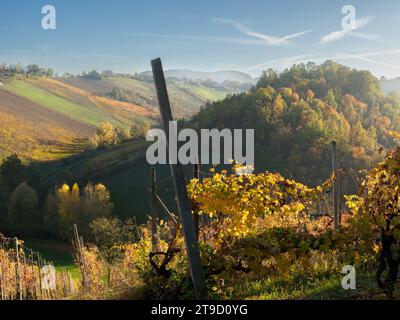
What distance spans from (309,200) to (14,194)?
79.4 m

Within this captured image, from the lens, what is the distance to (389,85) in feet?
451

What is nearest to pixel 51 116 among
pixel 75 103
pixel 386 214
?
pixel 75 103

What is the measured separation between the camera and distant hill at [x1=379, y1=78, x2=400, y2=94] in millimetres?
130250

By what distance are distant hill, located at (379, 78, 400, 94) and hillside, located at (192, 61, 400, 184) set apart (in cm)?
655

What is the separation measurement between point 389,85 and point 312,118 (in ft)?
189

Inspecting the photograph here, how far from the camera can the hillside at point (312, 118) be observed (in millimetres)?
86688

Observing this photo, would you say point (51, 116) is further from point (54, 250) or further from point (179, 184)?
point (179, 184)

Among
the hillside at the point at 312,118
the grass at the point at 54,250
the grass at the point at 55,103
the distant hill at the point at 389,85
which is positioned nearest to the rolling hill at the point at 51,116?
the grass at the point at 55,103

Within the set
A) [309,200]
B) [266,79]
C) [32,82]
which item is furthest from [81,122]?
[309,200]

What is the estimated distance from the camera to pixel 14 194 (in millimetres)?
80750

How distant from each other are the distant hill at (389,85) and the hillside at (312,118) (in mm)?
6554

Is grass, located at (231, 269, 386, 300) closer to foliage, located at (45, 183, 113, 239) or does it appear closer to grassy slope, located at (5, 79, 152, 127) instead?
foliage, located at (45, 183, 113, 239)

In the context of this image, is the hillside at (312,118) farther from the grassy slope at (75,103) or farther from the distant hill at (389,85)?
the grassy slope at (75,103)
